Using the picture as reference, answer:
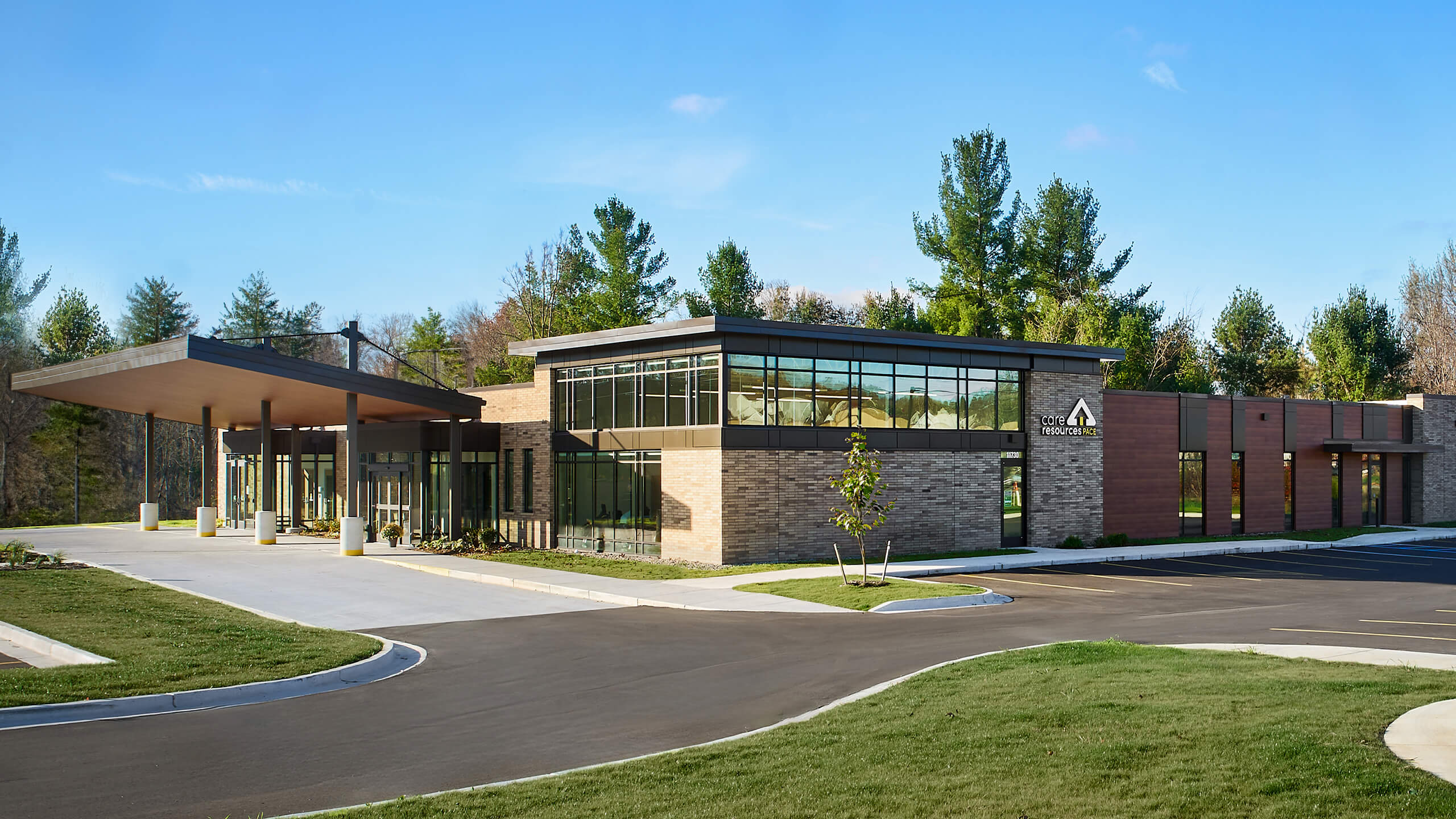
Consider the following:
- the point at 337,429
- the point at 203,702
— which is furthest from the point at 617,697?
the point at 337,429

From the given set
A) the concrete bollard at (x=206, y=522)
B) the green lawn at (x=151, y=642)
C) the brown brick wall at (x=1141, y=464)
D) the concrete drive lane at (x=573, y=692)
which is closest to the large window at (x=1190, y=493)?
the brown brick wall at (x=1141, y=464)

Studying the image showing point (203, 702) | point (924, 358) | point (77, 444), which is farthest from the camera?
point (77, 444)

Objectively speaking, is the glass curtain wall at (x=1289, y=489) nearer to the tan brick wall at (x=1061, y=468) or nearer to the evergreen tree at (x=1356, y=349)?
the tan brick wall at (x=1061, y=468)

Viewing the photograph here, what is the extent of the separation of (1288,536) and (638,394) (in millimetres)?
23680

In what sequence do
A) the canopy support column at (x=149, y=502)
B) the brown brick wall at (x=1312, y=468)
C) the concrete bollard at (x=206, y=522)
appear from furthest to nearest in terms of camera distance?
the canopy support column at (x=149, y=502) < the brown brick wall at (x=1312, y=468) < the concrete bollard at (x=206, y=522)

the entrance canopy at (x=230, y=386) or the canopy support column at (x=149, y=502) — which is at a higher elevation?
the entrance canopy at (x=230, y=386)

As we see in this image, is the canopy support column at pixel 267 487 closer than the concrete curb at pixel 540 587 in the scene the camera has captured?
No

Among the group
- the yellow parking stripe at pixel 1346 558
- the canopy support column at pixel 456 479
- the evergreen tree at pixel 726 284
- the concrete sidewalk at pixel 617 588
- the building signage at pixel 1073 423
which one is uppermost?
the evergreen tree at pixel 726 284

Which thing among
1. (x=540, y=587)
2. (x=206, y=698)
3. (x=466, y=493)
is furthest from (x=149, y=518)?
(x=206, y=698)

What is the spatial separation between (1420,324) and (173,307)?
82256 mm

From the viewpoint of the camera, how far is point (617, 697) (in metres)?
12.4

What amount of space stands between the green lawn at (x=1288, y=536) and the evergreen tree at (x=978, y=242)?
23014 mm

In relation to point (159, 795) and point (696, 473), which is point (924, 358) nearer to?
point (696, 473)

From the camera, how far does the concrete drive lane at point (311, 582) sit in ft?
65.3
